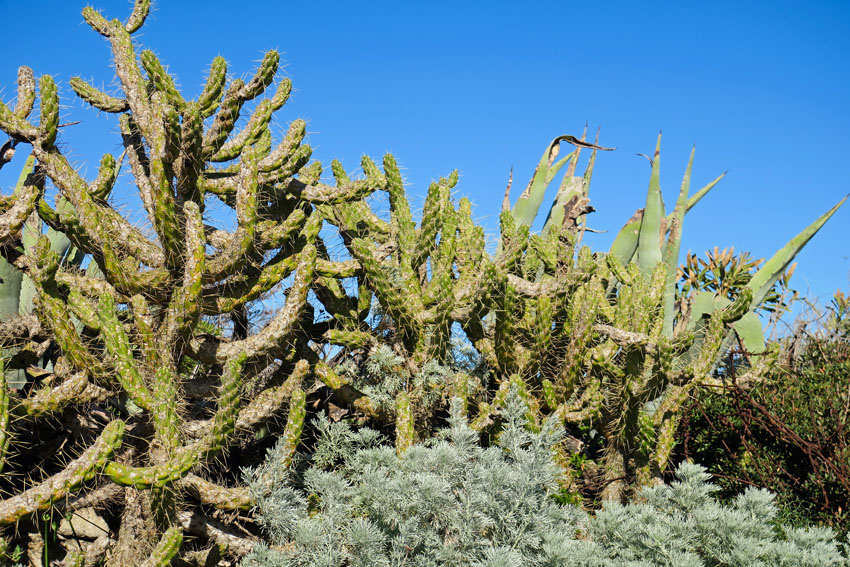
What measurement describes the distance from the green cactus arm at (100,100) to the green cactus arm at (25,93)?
0.29 meters

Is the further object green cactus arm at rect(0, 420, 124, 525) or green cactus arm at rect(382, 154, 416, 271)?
green cactus arm at rect(382, 154, 416, 271)

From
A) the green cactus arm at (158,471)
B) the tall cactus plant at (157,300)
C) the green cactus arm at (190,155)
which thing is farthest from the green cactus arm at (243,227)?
the green cactus arm at (158,471)

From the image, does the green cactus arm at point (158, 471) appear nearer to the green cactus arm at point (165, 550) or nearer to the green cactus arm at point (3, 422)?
the green cactus arm at point (165, 550)

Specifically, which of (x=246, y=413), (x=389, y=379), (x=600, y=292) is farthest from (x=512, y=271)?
(x=246, y=413)

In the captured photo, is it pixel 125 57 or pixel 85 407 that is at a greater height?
pixel 125 57

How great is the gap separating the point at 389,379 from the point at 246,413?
0.97 m

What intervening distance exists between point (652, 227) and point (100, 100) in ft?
15.4

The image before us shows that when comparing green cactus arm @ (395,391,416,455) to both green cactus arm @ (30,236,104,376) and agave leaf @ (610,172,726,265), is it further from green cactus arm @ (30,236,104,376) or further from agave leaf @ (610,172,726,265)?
agave leaf @ (610,172,726,265)

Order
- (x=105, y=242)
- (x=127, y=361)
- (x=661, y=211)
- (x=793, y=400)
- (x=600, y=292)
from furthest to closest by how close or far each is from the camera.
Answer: (x=661, y=211) < (x=793, y=400) < (x=600, y=292) < (x=105, y=242) < (x=127, y=361)

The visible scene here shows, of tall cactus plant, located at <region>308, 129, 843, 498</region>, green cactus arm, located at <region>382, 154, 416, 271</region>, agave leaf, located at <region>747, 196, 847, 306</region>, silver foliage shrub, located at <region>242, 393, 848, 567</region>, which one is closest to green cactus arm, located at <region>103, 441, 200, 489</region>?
silver foliage shrub, located at <region>242, 393, 848, 567</region>

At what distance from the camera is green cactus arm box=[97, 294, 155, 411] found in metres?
3.58

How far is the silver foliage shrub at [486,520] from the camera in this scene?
3582 millimetres

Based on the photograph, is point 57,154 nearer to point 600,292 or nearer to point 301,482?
point 301,482

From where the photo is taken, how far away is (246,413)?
420 cm
